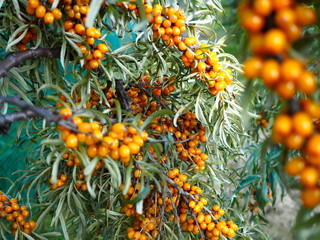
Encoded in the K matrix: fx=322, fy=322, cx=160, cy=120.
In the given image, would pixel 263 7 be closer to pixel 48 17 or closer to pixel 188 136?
pixel 48 17

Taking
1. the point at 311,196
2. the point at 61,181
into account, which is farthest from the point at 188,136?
the point at 311,196

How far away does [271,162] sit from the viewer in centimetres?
154

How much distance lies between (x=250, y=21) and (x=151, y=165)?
17.8 inches

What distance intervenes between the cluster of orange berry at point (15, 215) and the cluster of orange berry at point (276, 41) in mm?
967

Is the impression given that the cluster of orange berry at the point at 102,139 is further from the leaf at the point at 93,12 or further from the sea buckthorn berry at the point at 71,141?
the leaf at the point at 93,12

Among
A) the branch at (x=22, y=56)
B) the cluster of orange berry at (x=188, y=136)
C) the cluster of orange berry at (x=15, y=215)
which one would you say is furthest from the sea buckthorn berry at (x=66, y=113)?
the cluster of orange berry at (x=15, y=215)

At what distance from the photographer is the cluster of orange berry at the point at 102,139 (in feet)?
1.78

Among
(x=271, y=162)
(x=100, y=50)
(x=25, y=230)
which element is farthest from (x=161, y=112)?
(x=271, y=162)

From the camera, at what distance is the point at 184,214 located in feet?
3.22

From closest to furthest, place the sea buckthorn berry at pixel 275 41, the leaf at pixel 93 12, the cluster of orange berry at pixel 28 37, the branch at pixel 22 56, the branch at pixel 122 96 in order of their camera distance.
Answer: the sea buckthorn berry at pixel 275 41
the leaf at pixel 93 12
the branch at pixel 22 56
the cluster of orange berry at pixel 28 37
the branch at pixel 122 96

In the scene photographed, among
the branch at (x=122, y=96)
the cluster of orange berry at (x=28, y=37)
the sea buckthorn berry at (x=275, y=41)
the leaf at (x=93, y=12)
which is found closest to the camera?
the sea buckthorn berry at (x=275, y=41)

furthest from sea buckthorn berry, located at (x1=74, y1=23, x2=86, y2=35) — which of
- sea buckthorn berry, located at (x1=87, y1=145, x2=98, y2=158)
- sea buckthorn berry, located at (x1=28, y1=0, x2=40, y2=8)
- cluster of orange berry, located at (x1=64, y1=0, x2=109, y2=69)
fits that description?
sea buckthorn berry, located at (x1=87, y1=145, x2=98, y2=158)

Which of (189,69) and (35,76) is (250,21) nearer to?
(189,69)

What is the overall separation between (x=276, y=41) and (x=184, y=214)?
780 mm
